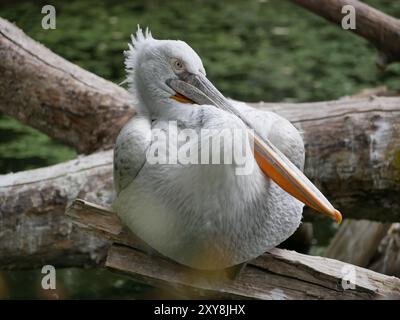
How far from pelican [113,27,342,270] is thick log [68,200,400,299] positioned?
0.07 meters

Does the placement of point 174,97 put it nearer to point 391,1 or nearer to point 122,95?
point 122,95

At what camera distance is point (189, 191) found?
2729 mm

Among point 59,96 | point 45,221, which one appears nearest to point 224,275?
point 45,221

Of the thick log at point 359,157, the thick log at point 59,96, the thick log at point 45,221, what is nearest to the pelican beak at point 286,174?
the thick log at point 359,157

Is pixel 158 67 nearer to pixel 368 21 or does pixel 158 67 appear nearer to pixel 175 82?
pixel 175 82

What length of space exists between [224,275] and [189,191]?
1.34ft

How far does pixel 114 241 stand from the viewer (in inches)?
116

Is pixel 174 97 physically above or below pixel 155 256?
above

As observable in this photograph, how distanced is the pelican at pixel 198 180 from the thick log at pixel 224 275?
0.22 ft

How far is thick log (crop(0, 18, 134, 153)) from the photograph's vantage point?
4.29 m

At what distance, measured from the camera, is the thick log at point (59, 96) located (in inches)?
169

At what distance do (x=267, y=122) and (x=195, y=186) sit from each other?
51cm

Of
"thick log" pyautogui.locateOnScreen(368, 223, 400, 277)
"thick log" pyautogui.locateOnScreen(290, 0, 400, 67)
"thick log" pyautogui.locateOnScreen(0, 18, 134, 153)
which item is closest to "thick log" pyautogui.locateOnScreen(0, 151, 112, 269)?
"thick log" pyautogui.locateOnScreen(0, 18, 134, 153)
